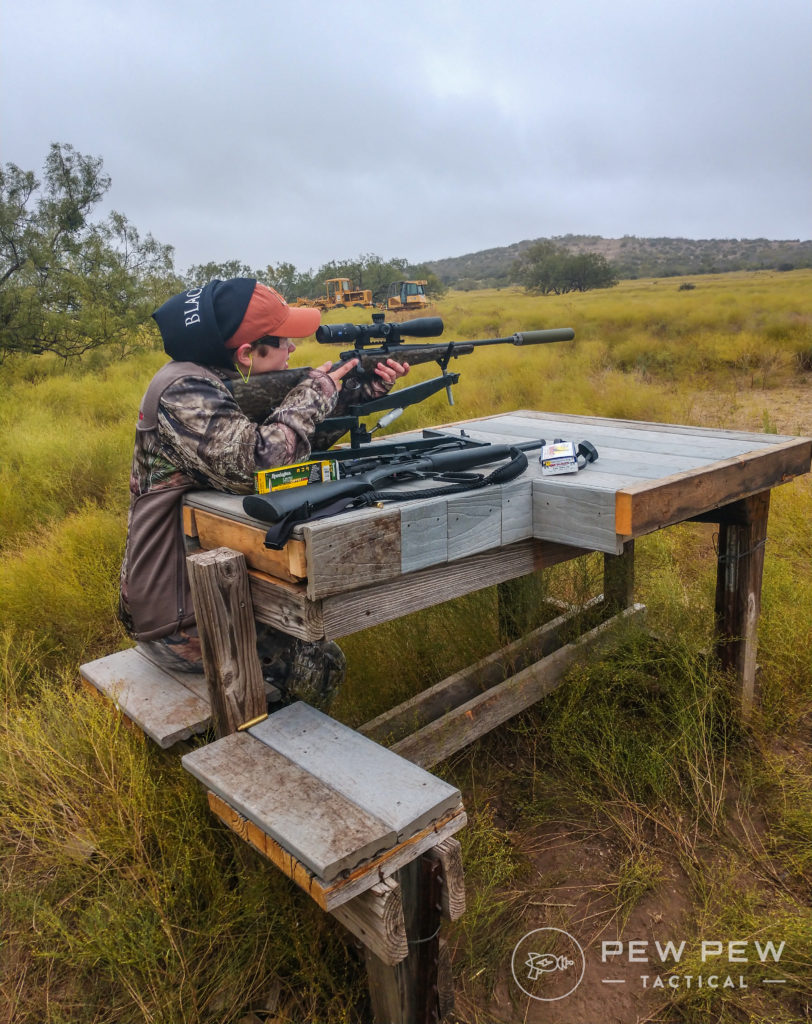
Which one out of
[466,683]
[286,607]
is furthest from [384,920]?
[466,683]

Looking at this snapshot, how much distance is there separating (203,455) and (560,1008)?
182 cm

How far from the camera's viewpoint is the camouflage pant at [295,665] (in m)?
2.33

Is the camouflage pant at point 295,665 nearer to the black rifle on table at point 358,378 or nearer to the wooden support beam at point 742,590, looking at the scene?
the black rifle on table at point 358,378

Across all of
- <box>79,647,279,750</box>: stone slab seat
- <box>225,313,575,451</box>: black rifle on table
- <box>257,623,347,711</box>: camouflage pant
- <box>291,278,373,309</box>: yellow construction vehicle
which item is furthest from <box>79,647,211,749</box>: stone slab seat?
<box>291,278,373,309</box>: yellow construction vehicle

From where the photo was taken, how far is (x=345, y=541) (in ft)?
5.48

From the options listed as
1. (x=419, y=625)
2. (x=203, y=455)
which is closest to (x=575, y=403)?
(x=419, y=625)

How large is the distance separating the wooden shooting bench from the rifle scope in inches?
29.5

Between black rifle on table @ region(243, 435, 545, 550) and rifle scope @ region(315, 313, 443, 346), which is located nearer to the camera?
black rifle on table @ region(243, 435, 545, 550)

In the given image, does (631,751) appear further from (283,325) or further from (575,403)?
(575,403)

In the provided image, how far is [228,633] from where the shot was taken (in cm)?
183

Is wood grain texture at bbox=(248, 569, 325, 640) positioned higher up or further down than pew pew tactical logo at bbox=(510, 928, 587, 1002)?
higher up

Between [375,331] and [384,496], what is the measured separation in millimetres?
992

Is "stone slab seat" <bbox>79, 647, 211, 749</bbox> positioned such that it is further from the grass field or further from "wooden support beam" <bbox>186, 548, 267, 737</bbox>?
"wooden support beam" <bbox>186, 548, 267, 737</bbox>

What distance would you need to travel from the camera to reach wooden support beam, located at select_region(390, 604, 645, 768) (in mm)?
2420
